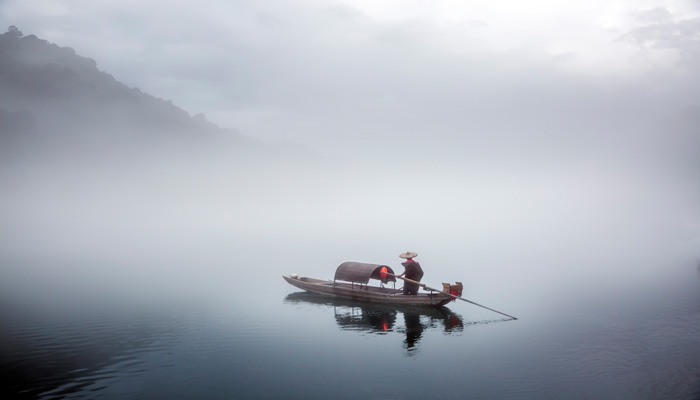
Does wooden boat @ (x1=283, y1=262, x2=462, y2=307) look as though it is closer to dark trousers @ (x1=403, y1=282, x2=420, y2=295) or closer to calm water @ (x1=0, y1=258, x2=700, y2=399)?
dark trousers @ (x1=403, y1=282, x2=420, y2=295)

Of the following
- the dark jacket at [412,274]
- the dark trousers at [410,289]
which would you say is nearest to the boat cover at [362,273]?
the dark trousers at [410,289]

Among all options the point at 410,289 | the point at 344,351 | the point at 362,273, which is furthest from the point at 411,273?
the point at 344,351

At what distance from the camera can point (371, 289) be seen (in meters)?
35.2

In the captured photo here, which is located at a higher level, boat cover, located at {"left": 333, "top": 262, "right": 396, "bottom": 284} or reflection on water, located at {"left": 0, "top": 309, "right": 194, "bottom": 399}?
boat cover, located at {"left": 333, "top": 262, "right": 396, "bottom": 284}

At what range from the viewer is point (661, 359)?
2238 cm

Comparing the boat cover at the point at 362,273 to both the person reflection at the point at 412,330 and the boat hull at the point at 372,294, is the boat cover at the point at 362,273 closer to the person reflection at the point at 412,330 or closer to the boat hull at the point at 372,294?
the boat hull at the point at 372,294

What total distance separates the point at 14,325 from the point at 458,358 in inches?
979

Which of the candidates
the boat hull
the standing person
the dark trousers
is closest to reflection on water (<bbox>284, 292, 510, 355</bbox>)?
the boat hull

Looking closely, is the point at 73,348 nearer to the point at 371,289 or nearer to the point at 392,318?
the point at 392,318

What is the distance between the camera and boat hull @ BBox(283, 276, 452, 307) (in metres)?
31.4

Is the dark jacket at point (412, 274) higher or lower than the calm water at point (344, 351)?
higher

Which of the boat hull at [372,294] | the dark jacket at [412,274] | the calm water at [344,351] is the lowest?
the calm water at [344,351]

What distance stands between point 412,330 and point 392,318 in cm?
301

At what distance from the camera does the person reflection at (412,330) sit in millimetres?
25141
